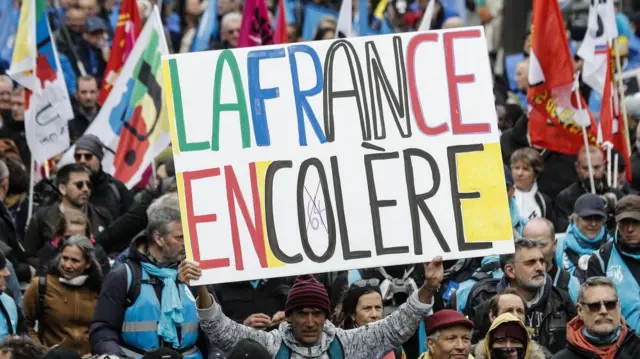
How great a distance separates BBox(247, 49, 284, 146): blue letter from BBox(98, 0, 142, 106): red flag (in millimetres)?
5938

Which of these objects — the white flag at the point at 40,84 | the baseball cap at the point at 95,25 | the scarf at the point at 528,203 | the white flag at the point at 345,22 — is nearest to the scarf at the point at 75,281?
the white flag at the point at 40,84

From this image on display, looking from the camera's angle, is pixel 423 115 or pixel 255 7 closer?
pixel 423 115

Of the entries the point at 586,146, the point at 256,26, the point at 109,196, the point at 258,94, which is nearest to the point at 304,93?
the point at 258,94

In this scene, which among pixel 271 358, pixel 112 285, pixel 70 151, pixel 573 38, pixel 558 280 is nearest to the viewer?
pixel 271 358

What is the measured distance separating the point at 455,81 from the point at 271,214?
3.65 feet

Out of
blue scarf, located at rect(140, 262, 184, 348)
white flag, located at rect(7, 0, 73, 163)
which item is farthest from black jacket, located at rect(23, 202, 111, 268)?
blue scarf, located at rect(140, 262, 184, 348)

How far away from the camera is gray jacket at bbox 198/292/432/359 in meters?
9.01

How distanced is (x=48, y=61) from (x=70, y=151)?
792mm

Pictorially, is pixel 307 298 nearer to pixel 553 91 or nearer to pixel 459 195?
pixel 459 195

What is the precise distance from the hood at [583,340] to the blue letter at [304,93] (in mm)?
1843

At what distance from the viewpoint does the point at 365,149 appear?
908 cm

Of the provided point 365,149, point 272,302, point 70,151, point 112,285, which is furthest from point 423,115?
point 70,151

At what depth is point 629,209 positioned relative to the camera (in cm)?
1108

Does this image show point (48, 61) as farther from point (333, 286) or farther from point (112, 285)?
point (112, 285)
